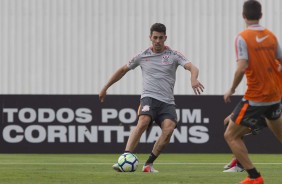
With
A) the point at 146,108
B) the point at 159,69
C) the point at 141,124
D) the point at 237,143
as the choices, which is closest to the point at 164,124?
the point at 146,108

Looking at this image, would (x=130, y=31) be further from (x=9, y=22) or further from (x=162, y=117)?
(x=162, y=117)

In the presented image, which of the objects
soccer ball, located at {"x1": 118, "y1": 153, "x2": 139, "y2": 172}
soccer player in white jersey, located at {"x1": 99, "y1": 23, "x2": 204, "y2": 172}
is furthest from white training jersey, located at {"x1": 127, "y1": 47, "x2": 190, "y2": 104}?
soccer ball, located at {"x1": 118, "y1": 153, "x2": 139, "y2": 172}

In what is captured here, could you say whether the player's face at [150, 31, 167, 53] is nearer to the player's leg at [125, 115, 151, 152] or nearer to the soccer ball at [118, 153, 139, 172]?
the player's leg at [125, 115, 151, 152]

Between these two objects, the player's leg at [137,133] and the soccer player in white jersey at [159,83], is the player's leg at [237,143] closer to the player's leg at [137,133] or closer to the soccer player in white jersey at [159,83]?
the player's leg at [137,133]

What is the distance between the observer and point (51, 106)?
2559cm

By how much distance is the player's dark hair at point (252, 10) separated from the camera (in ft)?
38.5

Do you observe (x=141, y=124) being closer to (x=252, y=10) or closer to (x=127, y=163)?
(x=127, y=163)

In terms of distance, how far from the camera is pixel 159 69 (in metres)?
15.8

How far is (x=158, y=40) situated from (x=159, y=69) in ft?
1.65

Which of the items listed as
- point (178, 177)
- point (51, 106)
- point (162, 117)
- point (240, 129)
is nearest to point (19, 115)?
point (51, 106)

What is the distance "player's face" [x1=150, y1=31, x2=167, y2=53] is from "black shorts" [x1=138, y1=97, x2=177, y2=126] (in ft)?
2.43

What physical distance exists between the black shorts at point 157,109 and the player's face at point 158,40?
2.43 feet

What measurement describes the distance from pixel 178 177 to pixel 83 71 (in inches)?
655

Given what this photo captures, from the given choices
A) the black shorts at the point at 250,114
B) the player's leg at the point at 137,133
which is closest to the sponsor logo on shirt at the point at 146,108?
the player's leg at the point at 137,133
